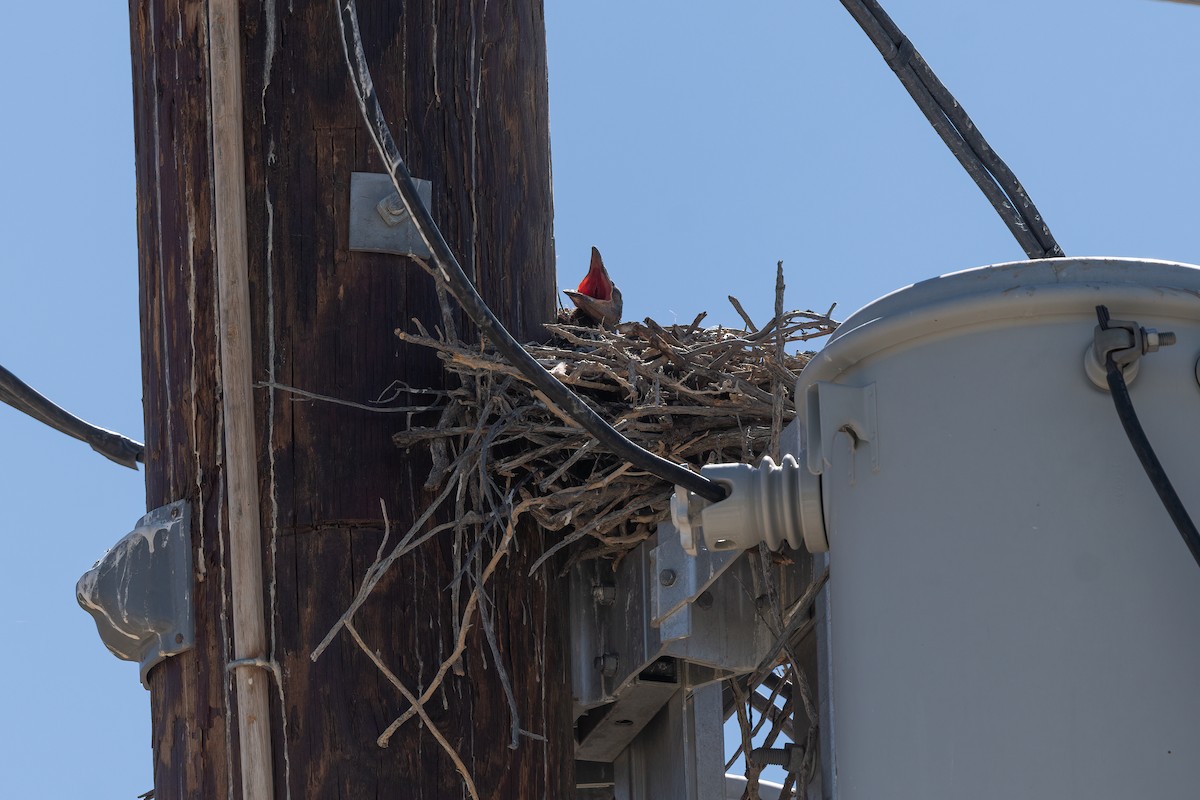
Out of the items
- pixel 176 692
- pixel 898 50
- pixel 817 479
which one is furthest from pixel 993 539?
pixel 898 50

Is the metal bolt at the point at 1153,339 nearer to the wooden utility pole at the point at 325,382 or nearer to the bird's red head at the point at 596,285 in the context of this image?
the wooden utility pole at the point at 325,382

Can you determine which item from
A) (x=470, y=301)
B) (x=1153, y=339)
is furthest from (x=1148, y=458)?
(x=470, y=301)

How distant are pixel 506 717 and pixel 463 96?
117cm

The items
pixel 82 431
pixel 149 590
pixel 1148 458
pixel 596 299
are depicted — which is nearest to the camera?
pixel 1148 458

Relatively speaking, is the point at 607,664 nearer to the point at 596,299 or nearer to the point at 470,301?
the point at 470,301

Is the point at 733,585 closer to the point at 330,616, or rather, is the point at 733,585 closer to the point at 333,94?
the point at 330,616

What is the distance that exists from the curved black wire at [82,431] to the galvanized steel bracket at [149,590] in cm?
141

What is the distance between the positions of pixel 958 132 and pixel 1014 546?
174 cm

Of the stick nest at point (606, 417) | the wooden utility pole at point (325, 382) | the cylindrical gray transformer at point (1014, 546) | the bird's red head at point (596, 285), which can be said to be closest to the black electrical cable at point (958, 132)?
the stick nest at point (606, 417)

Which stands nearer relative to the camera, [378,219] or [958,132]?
[378,219]

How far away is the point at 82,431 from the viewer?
15.7 ft

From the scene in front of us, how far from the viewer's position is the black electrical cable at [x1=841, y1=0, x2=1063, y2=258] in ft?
12.0

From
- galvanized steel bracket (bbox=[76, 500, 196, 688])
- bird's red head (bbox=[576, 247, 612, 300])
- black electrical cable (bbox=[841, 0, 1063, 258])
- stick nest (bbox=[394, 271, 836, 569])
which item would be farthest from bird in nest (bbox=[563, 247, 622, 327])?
galvanized steel bracket (bbox=[76, 500, 196, 688])

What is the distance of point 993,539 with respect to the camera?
2.21m
